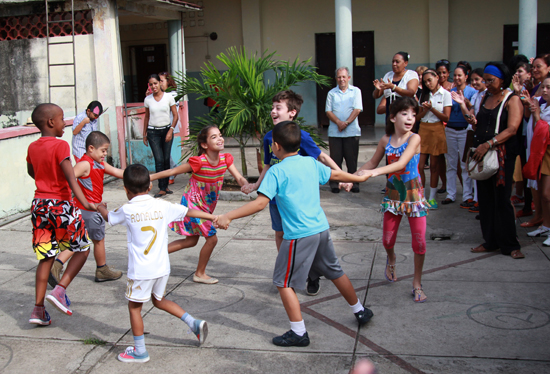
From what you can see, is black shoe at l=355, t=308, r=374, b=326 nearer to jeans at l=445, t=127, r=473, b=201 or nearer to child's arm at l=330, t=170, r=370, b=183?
child's arm at l=330, t=170, r=370, b=183

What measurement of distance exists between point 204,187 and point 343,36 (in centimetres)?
748

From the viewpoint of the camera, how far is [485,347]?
3.56 m

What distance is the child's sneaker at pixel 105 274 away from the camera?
5012mm

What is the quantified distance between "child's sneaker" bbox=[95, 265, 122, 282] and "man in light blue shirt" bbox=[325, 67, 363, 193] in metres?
4.29

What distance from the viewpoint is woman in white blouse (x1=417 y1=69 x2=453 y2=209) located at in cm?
725

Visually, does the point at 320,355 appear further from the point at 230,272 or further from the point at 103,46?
the point at 103,46

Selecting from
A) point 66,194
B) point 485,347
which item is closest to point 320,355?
point 485,347

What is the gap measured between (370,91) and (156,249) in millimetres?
12779

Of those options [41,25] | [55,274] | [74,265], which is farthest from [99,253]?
[41,25]

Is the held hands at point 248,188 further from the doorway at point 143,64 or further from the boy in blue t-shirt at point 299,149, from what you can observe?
the doorway at point 143,64

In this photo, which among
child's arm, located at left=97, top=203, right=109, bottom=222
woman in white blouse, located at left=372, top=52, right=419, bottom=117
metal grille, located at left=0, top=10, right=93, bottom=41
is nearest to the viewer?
child's arm, located at left=97, top=203, right=109, bottom=222

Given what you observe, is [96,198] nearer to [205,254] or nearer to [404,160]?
[205,254]

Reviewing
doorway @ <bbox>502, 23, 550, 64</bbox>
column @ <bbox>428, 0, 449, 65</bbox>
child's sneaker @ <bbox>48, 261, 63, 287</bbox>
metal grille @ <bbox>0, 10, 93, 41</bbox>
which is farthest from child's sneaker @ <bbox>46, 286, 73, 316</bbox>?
doorway @ <bbox>502, 23, 550, 64</bbox>

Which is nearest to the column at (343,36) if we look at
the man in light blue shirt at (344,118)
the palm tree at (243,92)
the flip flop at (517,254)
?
the man in light blue shirt at (344,118)
